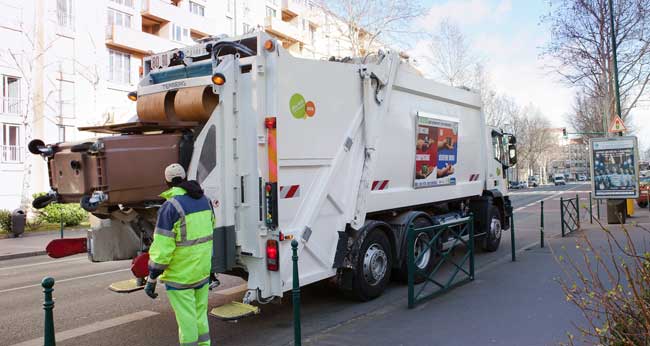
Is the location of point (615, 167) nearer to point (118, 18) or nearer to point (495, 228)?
point (495, 228)

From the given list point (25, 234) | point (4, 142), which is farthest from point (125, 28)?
point (25, 234)

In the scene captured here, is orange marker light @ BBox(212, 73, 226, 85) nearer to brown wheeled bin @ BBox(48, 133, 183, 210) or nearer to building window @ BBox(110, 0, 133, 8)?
brown wheeled bin @ BBox(48, 133, 183, 210)

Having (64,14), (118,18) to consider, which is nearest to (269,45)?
(64,14)

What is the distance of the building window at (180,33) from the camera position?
109 feet

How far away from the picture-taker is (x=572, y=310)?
573cm

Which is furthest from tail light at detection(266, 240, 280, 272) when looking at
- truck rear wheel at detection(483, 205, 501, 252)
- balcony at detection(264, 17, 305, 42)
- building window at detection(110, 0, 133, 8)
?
balcony at detection(264, 17, 305, 42)

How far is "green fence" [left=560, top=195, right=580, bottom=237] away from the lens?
1306 centimetres

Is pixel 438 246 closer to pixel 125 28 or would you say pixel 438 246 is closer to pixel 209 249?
pixel 209 249

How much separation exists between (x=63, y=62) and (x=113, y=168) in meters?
24.9

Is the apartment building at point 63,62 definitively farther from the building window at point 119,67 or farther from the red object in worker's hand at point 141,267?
the red object in worker's hand at point 141,267

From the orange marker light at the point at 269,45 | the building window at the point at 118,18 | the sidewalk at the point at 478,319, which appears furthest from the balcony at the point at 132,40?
the sidewalk at the point at 478,319

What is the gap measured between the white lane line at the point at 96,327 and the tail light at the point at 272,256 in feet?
6.63

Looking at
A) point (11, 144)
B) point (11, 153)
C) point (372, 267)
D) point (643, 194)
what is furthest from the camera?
point (11, 144)

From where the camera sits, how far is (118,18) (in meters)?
29.9
